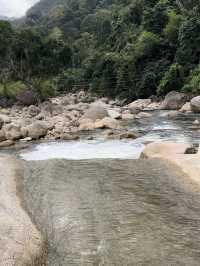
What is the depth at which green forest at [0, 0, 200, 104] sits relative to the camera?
134ft

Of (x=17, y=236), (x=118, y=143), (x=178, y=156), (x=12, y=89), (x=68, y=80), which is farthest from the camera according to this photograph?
(x=68, y=80)

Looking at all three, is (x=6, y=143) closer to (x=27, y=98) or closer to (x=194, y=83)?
(x=194, y=83)

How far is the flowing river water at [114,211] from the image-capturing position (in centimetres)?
759

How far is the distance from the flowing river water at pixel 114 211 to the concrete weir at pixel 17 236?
25 centimetres

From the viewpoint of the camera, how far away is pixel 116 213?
932 cm

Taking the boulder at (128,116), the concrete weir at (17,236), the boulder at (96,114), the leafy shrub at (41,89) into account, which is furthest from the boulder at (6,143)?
the leafy shrub at (41,89)

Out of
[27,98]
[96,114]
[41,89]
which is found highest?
[96,114]

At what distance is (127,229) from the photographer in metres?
8.48

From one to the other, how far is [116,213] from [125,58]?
39.8 meters

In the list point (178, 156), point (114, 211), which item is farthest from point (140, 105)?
point (114, 211)

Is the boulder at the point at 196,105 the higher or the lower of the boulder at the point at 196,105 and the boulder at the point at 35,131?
the lower

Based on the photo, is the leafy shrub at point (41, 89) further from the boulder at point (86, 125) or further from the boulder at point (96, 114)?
the boulder at point (86, 125)

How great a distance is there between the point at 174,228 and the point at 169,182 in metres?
3.04

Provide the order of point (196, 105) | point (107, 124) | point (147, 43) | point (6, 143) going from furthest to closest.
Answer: point (147, 43), point (196, 105), point (107, 124), point (6, 143)
